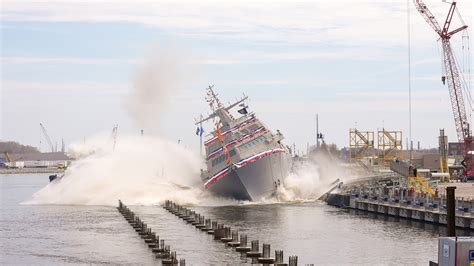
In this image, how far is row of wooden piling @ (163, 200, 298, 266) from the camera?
51.4 metres

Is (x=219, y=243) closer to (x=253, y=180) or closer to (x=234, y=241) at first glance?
(x=234, y=241)

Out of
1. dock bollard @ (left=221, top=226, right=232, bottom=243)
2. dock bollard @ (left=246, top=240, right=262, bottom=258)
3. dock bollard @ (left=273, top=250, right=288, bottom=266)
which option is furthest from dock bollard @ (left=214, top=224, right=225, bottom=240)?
dock bollard @ (left=273, top=250, right=288, bottom=266)

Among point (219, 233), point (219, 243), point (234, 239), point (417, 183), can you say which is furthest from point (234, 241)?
point (417, 183)

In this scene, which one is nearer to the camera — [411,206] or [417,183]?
[411,206]

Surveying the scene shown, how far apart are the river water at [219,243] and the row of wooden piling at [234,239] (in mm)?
775

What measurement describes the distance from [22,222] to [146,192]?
30796mm

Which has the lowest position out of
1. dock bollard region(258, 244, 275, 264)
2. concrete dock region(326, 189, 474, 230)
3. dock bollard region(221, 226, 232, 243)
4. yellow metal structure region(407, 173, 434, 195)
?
dock bollard region(258, 244, 275, 264)

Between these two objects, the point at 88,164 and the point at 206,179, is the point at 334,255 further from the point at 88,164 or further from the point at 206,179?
the point at 88,164

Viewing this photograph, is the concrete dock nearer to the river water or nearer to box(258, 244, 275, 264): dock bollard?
the river water

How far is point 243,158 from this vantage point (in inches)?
3792

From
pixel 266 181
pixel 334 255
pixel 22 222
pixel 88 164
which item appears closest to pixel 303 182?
pixel 266 181

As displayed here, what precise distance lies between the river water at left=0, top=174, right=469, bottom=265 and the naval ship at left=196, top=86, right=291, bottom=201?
2744 millimetres

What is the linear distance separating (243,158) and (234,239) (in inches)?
1279

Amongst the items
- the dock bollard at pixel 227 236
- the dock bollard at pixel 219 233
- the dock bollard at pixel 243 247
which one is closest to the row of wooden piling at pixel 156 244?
the dock bollard at pixel 219 233
